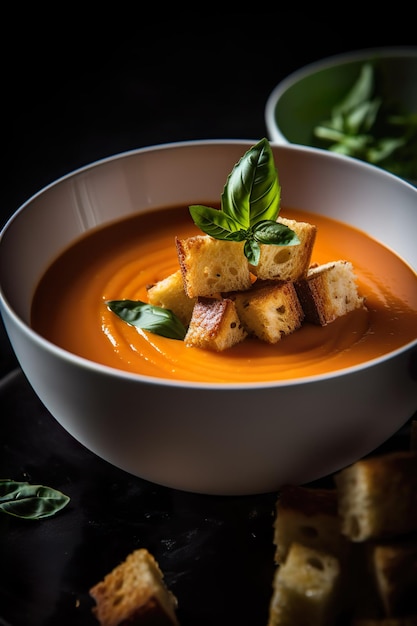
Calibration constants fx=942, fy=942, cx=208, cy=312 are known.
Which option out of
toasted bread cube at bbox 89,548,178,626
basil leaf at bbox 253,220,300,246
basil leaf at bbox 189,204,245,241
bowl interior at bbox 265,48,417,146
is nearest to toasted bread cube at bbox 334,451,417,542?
toasted bread cube at bbox 89,548,178,626

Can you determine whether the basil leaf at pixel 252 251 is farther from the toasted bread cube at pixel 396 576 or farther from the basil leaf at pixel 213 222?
the toasted bread cube at pixel 396 576

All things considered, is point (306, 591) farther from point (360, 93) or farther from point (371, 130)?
point (360, 93)

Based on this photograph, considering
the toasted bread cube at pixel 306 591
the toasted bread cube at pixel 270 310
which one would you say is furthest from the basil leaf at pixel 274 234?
the toasted bread cube at pixel 306 591

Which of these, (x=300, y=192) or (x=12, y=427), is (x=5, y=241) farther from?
(x=300, y=192)

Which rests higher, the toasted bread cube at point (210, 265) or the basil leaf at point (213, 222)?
the basil leaf at point (213, 222)

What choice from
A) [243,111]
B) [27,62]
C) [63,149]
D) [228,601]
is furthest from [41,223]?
[27,62]

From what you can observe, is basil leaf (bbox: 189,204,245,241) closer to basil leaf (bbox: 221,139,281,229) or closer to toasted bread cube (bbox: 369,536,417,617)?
basil leaf (bbox: 221,139,281,229)
